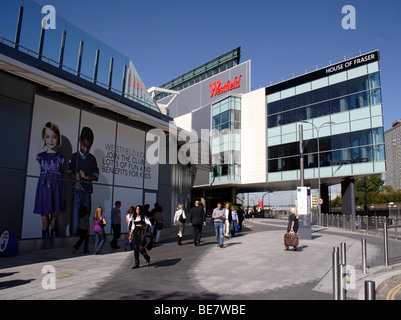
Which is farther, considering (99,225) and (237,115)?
(237,115)

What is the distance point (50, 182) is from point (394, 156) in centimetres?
14566

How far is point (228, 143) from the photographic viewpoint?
42.7 m

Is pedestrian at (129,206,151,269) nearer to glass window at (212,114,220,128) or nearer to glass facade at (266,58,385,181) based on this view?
glass facade at (266,58,385,181)

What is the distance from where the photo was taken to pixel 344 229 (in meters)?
26.3

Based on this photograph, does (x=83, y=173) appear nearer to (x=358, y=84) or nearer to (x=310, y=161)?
(x=310, y=161)

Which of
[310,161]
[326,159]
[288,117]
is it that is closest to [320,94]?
[288,117]


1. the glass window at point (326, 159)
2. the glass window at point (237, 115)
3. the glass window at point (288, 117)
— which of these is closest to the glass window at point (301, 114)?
the glass window at point (288, 117)

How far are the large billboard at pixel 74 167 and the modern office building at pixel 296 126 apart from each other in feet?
53.9

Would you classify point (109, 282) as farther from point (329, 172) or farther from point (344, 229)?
point (329, 172)

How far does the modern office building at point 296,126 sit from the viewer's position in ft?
103

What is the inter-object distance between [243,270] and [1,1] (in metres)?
11.8

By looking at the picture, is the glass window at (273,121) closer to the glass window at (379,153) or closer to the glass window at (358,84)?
the glass window at (358,84)
